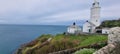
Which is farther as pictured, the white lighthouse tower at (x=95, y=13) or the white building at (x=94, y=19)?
the white building at (x=94, y=19)

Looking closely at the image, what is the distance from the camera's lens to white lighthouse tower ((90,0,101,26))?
60969 millimetres

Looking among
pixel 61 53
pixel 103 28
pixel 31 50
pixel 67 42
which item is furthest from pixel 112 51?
pixel 103 28

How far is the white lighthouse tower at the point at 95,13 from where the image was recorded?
6097 cm

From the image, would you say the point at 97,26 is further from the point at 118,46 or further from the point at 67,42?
the point at 118,46

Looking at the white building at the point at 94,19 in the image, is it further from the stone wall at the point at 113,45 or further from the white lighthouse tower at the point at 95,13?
the stone wall at the point at 113,45

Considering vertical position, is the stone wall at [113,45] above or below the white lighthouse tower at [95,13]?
below

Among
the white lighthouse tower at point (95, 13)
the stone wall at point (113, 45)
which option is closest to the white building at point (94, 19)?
the white lighthouse tower at point (95, 13)

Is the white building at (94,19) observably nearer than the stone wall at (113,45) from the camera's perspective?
No

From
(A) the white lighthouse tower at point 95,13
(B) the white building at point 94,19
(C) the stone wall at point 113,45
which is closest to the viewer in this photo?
(C) the stone wall at point 113,45

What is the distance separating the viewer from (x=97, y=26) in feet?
198

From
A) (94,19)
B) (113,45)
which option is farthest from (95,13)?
(113,45)

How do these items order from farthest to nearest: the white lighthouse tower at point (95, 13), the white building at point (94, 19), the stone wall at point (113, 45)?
the white building at point (94, 19) → the white lighthouse tower at point (95, 13) → the stone wall at point (113, 45)

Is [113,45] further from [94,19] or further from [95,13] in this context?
[94,19]

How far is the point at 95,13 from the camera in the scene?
201 ft
